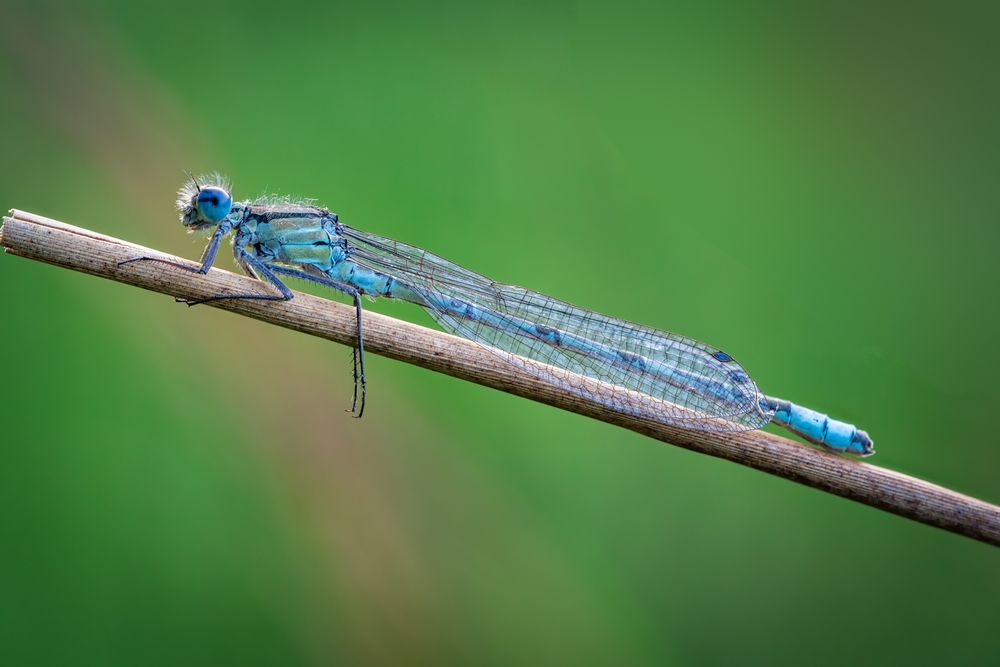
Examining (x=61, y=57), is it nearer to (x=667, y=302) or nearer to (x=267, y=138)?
(x=267, y=138)

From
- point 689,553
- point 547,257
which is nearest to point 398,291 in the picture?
point 547,257

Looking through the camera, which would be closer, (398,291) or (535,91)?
(398,291)

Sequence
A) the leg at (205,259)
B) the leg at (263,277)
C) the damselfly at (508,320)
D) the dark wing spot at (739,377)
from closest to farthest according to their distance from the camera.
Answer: the leg at (205,259)
the leg at (263,277)
the damselfly at (508,320)
the dark wing spot at (739,377)

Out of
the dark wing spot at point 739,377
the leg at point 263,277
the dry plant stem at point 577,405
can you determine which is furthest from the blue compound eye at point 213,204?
the dark wing spot at point 739,377

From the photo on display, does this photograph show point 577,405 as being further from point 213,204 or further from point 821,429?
point 213,204

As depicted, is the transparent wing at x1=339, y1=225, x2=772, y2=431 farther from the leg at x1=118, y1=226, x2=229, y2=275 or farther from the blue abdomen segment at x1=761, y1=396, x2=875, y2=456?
the leg at x1=118, y1=226, x2=229, y2=275

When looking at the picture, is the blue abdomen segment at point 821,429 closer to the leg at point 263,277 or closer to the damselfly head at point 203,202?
the leg at point 263,277
